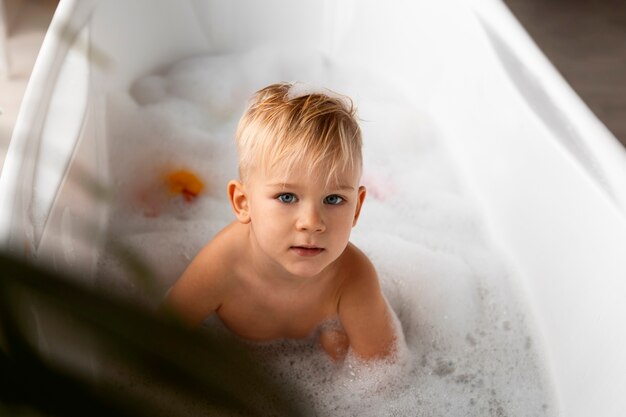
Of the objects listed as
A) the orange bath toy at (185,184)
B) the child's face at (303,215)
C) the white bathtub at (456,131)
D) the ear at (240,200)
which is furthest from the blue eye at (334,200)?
the orange bath toy at (185,184)

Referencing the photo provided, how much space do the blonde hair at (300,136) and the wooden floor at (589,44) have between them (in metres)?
1.31

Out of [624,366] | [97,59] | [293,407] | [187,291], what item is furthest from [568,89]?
[293,407]

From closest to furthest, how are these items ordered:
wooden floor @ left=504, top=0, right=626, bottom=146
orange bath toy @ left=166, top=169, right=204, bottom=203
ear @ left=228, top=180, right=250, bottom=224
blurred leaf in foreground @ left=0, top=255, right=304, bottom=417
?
blurred leaf in foreground @ left=0, top=255, right=304, bottom=417, ear @ left=228, top=180, right=250, bottom=224, orange bath toy @ left=166, top=169, right=204, bottom=203, wooden floor @ left=504, top=0, right=626, bottom=146

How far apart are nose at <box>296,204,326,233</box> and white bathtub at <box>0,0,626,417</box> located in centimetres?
30

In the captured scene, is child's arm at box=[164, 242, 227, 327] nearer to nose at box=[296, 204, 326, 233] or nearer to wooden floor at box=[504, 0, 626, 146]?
nose at box=[296, 204, 326, 233]

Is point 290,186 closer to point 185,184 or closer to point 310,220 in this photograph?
point 310,220

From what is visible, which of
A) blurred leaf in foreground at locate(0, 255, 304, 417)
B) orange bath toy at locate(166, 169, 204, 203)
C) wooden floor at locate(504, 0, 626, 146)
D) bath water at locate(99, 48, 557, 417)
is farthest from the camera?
wooden floor at locate(504, 0, 626, 146)

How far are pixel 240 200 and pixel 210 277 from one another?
148mm

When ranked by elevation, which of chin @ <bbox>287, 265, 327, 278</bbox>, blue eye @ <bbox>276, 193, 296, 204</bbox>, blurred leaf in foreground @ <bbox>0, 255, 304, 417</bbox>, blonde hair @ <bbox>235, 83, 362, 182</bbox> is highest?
blonde hair @ <bbox>235, 83, 362, 182</bbox>

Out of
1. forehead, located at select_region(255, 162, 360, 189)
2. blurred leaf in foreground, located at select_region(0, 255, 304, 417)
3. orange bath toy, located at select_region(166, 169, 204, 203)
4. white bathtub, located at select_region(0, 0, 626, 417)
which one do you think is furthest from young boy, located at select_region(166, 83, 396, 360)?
blurred leaf in foreground, located at select_region(0, 255, 304, 417)

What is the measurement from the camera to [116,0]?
1771mm

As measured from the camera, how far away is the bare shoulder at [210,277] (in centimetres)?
129

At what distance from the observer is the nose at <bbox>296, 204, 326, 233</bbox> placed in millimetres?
1133

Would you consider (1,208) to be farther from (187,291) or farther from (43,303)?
(43,303)
